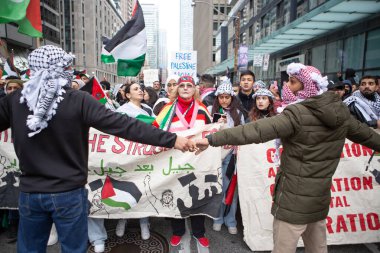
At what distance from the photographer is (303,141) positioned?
7.59 ft

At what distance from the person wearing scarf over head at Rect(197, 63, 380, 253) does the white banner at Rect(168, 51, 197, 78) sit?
6.93 meters

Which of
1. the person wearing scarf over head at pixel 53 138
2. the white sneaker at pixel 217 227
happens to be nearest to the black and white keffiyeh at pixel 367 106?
the white sneaker at pixel 217 227

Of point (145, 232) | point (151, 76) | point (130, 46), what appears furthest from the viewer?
point (151, 76)

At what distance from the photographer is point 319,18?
1241 cm

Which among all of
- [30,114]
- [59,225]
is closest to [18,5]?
[30,114]

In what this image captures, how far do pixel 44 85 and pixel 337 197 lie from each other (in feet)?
11.3

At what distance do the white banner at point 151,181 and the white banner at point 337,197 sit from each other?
375mm

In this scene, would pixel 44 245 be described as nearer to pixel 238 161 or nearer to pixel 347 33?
pixel 238 161

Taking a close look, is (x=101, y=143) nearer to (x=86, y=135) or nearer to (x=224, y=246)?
(x=86, y=135)

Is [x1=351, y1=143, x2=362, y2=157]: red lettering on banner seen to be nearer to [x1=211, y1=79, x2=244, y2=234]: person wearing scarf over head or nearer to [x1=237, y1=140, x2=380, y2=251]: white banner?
[x1=237, y1=140, x2=380, y2=251]: white banner

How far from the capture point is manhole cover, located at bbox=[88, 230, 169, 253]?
369 cm

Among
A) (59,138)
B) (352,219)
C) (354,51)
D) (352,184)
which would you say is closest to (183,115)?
(59,138)

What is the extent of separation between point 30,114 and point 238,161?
8.07 feet

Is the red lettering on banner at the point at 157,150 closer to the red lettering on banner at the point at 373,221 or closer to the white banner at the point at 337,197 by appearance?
the white banner at the point at 337,197
